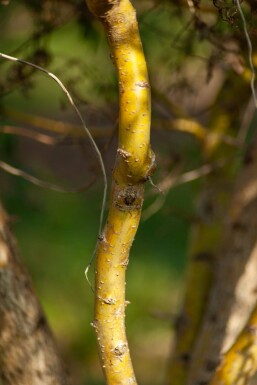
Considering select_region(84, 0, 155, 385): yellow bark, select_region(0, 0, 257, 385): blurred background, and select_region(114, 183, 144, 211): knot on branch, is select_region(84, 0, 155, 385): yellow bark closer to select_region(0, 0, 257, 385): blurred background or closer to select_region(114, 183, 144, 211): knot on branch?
select_region(114, 183, 144, 211): knot on branch

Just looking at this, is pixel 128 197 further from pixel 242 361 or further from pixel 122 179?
pixel 242 361

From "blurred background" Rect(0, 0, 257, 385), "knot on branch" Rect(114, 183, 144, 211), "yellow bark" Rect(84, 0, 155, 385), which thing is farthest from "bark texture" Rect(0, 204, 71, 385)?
"knot on branch" Rect(114, 183, 144, 211)

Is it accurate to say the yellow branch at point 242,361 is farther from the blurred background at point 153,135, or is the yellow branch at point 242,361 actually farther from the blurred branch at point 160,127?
the blurred branch at point 160,127

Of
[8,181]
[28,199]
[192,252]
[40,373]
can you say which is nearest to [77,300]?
[28,199]

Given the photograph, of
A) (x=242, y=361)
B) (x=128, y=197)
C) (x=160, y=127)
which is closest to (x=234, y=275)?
(x=160, y=127)

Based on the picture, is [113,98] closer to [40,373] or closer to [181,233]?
[40,373]

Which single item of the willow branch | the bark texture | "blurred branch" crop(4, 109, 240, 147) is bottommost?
the bark texture

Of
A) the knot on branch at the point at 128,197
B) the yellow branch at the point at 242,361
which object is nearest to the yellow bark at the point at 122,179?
the knot on branch at the point at 128,197

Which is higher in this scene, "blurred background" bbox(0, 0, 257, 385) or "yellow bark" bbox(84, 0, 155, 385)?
"blurred background" bbox(0, 0, 257, 385)

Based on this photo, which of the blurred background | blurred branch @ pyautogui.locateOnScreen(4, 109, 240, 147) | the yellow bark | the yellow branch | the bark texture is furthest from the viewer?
blurred branch @ pyautogui.locateOnScreen(4, 109, 240, 147)
